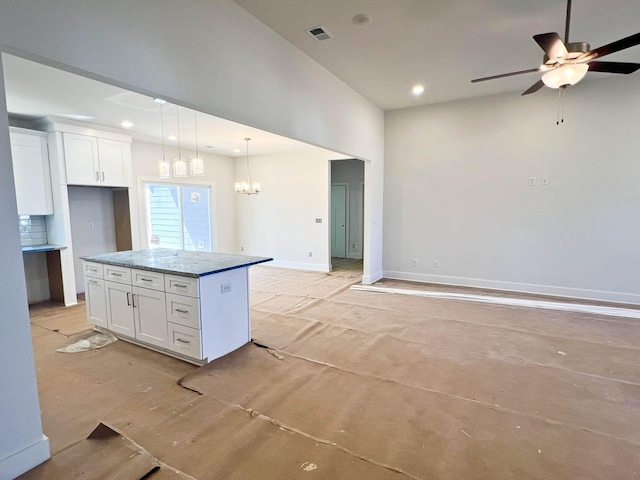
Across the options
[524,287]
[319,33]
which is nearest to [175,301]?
[319,33]

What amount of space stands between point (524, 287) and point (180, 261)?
5.31 m

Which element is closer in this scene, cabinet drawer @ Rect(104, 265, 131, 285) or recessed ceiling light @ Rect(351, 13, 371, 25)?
recessed ceiling light @ Rect(351, 13, 371, 25)

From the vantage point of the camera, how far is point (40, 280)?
500 centimetres

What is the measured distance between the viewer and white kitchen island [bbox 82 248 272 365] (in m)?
2.86

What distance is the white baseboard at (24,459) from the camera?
1.67m

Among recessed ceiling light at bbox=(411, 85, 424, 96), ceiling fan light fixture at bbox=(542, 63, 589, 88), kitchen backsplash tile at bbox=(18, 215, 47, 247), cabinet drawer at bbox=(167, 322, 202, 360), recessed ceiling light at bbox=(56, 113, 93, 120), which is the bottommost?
cabinet drawer at bbox=(167, 322, 202, 360)

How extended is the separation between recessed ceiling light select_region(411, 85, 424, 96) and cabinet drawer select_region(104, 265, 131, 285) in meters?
4.59

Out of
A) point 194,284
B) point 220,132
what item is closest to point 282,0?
point 194,284

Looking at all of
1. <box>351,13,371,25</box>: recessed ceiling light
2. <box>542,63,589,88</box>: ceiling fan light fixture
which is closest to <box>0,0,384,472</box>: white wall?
<box>351,13,371,25</box>: recessed ceiling light

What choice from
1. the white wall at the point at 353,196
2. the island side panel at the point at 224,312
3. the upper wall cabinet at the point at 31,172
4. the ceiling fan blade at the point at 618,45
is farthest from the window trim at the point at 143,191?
the ceiling fan blade at the point at 618,45

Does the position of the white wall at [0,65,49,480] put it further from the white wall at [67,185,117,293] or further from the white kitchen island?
the white wall at [67,185,117,293]

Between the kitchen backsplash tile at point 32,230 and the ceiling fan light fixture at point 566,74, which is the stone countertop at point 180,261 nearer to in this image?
the kitchen backsplash tile at point 32,230

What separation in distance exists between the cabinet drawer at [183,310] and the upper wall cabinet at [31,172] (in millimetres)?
3241

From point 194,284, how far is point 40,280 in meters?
4.02
